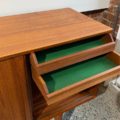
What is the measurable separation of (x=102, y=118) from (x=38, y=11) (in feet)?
2.99

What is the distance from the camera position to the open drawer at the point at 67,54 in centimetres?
71

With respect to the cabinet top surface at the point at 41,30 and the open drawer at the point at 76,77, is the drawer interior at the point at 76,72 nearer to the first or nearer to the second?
the open drawer at the point at 76,77

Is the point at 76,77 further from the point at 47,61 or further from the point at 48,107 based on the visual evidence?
the point at 48,107

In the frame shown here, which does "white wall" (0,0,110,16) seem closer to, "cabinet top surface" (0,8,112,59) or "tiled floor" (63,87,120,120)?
"cabinet top surface" (0,8,112,59)

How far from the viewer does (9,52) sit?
67cm

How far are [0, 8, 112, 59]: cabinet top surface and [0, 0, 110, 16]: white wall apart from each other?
2.2 inches

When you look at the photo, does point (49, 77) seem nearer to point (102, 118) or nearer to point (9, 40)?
point (9, 40)

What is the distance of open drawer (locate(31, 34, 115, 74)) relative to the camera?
0.71 meters

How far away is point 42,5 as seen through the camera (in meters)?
1.10

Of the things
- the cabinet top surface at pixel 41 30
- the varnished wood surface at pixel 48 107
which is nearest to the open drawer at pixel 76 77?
the cabinet top surface at pixel 41 30

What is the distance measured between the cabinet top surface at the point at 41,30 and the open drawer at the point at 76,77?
128 mm

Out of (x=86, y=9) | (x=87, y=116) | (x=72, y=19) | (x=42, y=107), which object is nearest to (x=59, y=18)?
(x=72, y=19)

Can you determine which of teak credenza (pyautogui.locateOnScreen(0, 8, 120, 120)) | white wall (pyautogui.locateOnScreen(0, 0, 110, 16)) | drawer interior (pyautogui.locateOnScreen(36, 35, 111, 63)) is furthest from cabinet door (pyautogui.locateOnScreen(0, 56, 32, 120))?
white wall (pyautogui.locateOnScreen(0, 0, 110, 16))

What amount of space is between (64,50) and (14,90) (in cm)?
32
